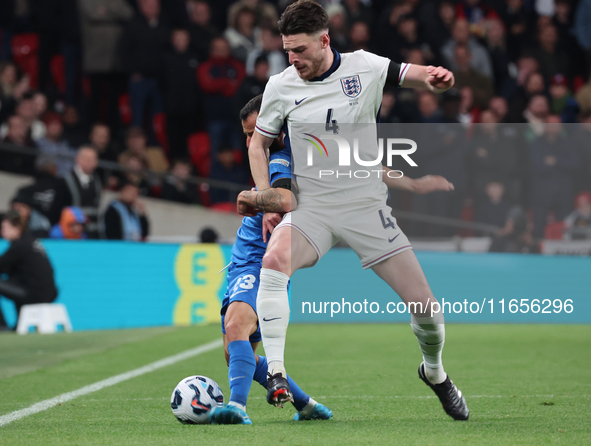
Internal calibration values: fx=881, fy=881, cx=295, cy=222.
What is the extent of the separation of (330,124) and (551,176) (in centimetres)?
903

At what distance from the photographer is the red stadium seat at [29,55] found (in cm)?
1513

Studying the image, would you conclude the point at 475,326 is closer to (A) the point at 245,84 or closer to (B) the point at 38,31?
(A) the point at 245,84

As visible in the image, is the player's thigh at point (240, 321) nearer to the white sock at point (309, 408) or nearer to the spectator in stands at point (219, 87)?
the white sock at point (309, 408)

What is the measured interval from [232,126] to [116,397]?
9.14 meters

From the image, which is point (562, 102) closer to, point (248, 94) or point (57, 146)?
point (248, 94)

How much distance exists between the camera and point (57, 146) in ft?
44.8

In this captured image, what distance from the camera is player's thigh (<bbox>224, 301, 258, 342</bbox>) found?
486cm

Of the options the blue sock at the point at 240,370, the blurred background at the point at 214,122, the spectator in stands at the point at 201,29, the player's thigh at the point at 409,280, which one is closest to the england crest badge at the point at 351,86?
the player's thigh at the point at 409,280

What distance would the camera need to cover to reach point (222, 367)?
7.93 m

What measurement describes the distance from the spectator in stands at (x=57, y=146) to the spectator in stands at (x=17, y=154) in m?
0.22

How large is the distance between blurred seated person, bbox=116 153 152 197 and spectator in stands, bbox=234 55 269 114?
1.87 m

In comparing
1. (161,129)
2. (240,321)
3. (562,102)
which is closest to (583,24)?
(562,102)

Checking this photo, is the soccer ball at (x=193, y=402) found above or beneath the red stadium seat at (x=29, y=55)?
beneath

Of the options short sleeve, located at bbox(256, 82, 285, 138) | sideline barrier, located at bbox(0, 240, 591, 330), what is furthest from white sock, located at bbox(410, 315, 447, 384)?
sideline barrier, located at bbox(0, 240, 591, 330)
